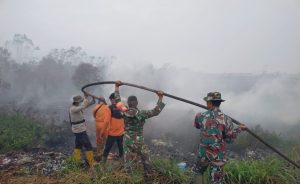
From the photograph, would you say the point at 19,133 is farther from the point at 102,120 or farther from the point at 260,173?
the point at 260,173

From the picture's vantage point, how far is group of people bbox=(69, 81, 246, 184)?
4.87 meters

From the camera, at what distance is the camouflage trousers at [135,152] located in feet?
18.7

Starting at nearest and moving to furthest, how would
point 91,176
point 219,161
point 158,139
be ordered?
point 219,161 < point 91,176 < point 158,139

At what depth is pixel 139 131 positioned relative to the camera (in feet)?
18.9

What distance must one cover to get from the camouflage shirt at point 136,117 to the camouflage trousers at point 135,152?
9 cm

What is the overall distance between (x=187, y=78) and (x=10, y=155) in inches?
619

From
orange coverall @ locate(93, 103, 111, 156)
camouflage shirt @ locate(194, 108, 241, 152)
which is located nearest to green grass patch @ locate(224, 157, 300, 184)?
camouflage shirt @ locate(194, 108, 241, 152)

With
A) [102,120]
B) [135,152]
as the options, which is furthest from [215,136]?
[102,120]

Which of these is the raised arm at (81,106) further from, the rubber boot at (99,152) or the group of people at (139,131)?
the rubber boot at (99,152)

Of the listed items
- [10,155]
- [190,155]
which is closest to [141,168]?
[190,155]

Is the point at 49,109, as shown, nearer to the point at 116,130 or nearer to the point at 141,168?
the point at 116,130

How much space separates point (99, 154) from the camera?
24.4 feet

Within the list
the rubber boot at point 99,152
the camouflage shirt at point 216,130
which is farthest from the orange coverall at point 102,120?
the camouflage shirt at point 216,130

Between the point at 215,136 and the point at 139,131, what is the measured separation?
153 cm
